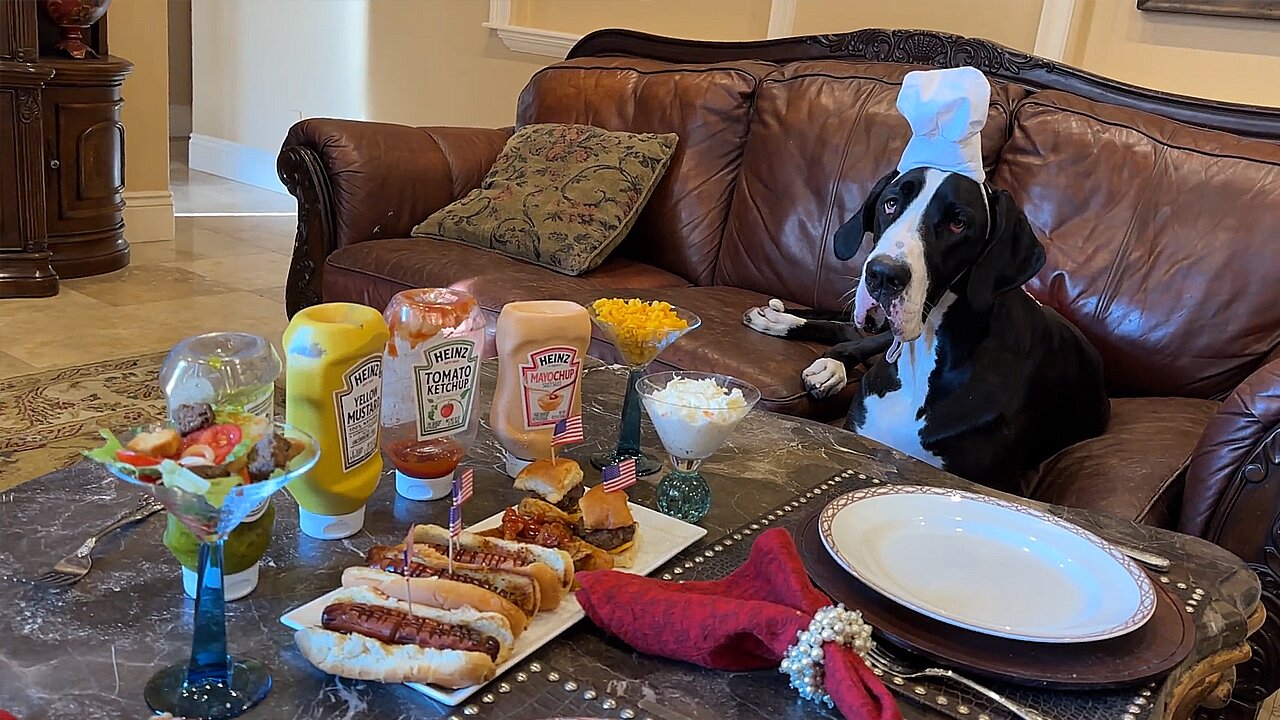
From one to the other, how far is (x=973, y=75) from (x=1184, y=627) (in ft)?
→ 3.18

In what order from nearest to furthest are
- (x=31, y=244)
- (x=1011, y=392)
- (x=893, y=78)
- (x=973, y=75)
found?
1. (x=973, y=75)
2. (x=1011, y=392)
3. (x=893, y=78)
4. (x=31, y=244)

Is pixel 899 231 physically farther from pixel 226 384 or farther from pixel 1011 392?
pixel 226 384

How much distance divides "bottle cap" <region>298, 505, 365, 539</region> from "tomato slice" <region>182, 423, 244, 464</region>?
32 centimetres

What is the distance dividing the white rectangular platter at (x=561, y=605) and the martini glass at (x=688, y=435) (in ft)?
0.14

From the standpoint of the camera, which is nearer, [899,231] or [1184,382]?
[899,231]

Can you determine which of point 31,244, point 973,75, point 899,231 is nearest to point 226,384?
point 899,231

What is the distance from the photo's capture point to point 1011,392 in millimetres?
1850

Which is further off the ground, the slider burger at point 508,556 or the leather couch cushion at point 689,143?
the leather couch cushion at point 689,143

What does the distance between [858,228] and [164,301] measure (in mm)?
2820

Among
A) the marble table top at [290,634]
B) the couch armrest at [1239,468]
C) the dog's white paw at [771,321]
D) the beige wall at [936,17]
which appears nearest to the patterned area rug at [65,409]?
the marble table top at [290,634]

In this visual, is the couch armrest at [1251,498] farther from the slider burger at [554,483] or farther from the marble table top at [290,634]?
the slider burger at [554,483]

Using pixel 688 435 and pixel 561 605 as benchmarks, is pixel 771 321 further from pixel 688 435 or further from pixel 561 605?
pixel 561 605

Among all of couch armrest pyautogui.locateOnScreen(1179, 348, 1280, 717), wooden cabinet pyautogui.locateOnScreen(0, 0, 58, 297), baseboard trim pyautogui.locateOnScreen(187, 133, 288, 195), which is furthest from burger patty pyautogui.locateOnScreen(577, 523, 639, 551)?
baseboard trim pyautogui.locateOnScreen(187, 133, 288, 195)

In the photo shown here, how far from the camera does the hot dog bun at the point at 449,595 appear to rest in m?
0.97
